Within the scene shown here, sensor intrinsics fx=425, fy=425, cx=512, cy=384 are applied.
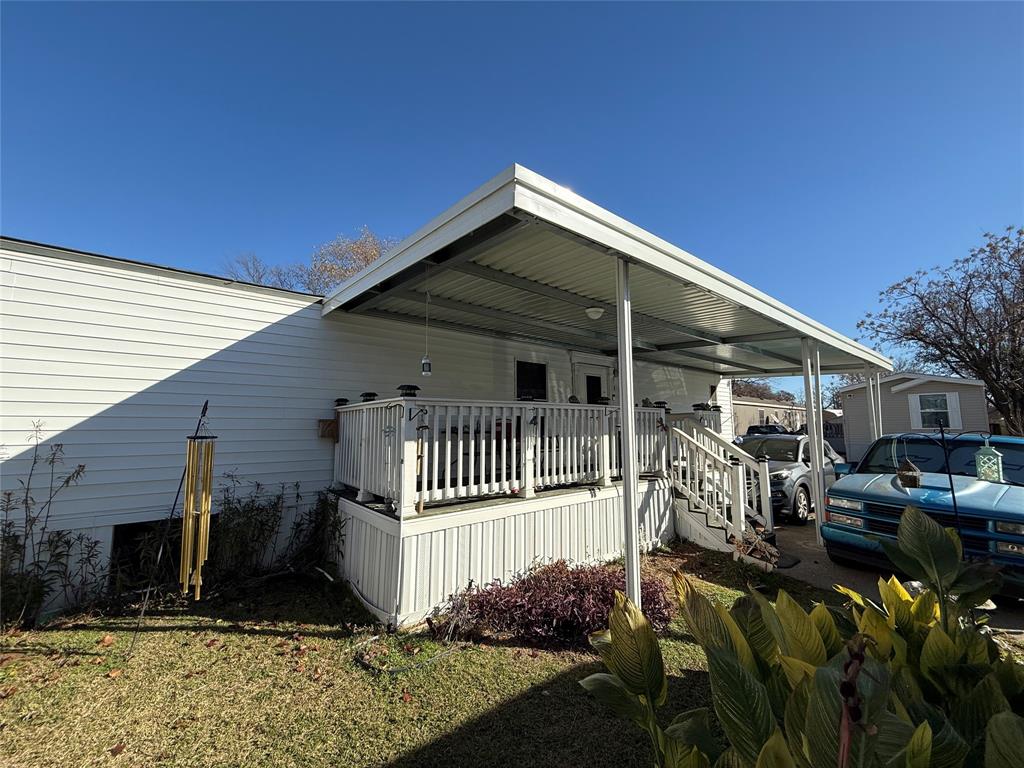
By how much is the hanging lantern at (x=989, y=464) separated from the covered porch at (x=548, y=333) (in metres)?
1.86

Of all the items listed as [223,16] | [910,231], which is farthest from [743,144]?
[223,16]

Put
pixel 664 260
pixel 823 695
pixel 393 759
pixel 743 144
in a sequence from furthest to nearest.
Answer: pixel 743 144, pixel 664 260, pixel 393 759, pixel 823 695

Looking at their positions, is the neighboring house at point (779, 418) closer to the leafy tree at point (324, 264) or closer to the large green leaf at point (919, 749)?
the leafy tree at point (324, 264)

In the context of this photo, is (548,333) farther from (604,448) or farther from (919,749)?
(919,749)

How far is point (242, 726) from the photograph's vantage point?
284 centimetres

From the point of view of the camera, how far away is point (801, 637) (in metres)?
1.11

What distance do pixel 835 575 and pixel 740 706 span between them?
6.03 m

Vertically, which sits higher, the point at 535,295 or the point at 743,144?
the point at 743,144

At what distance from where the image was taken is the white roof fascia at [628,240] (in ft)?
10.8

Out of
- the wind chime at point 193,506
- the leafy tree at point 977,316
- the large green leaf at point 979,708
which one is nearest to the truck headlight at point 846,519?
the large green leaf at point 979,708

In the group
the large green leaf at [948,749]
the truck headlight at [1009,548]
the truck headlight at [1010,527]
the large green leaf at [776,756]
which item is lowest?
the truck headlight at [1009,548]

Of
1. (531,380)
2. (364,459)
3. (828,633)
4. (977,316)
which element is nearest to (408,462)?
(364,459)

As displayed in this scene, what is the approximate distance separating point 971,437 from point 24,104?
12072 millimetres

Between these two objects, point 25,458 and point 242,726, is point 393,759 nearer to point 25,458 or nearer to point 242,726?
point 242,726
